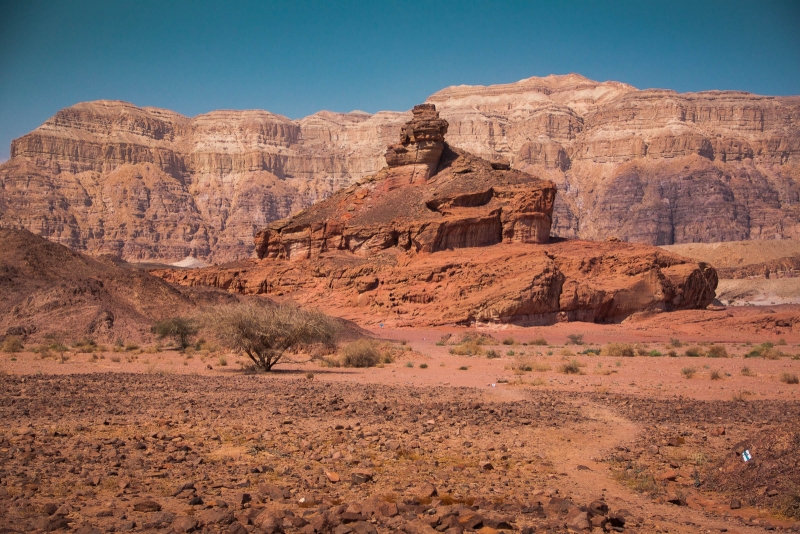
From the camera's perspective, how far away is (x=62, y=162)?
7269 inches

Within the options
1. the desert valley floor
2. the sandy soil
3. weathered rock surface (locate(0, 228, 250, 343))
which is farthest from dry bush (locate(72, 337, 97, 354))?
the sandy soil

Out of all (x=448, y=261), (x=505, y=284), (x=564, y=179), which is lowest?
(x=505, y=284)

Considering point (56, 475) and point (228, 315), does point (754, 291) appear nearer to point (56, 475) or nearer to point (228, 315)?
point (228, 315)

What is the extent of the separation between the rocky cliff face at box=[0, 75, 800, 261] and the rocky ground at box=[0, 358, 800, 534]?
159257 millimetres

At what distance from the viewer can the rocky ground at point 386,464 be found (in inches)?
289

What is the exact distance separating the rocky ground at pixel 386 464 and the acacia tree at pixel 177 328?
1543 cm

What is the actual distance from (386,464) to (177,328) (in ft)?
75.1

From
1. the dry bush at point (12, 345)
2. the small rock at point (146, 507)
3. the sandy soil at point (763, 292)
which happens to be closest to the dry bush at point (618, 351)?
the dry bush at point (12, 345)

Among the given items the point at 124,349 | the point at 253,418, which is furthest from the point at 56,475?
the point at 124,349

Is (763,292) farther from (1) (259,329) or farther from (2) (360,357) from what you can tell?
(1) (259,329)

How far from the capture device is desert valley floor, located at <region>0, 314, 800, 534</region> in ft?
24.3

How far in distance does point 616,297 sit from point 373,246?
15.6 m

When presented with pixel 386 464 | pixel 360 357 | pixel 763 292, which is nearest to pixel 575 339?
pixel 360 357

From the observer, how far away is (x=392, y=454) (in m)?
10.3
